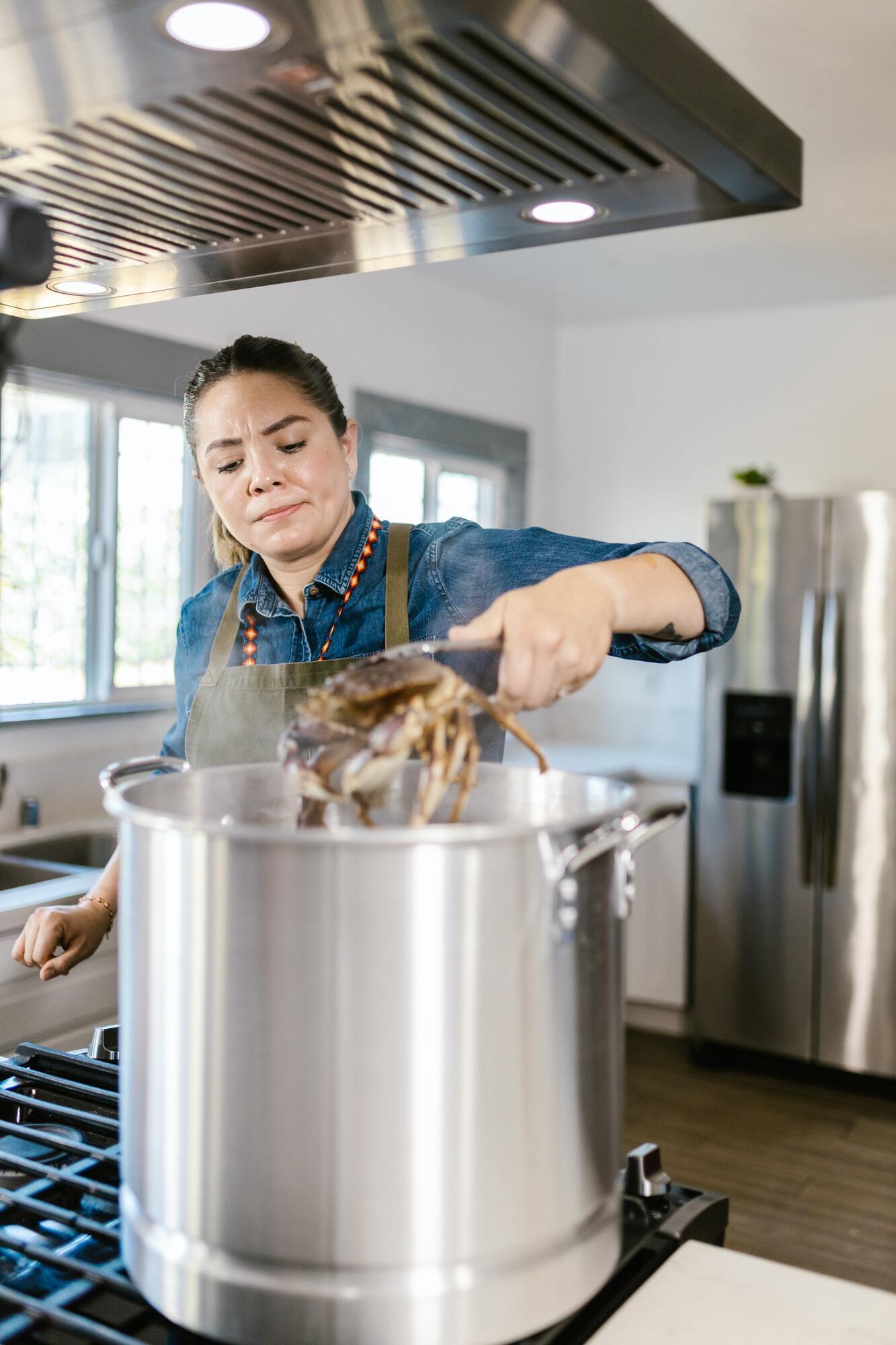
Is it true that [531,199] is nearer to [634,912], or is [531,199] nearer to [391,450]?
[391,450]

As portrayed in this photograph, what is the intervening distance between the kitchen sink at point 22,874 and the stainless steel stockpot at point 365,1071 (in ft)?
5.11

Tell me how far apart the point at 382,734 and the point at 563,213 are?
0.37m

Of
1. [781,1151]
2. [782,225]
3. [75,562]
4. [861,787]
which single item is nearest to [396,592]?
[75,562]

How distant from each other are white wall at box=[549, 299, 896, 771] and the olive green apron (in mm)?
2370

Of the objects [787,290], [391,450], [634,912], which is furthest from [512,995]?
[634,912]

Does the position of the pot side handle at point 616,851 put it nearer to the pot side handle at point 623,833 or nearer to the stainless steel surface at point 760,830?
the pot side handle at point 623,833

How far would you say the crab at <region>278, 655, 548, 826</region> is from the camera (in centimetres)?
66

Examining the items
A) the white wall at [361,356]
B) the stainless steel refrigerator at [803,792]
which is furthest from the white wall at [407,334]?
the stainless steel refrigerator at [803,792]

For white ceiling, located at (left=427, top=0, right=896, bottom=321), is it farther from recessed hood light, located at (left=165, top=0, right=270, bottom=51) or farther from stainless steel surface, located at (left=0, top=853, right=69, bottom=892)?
stainless steel surface, located at (left=0, top=853, right=69, bottom=892)

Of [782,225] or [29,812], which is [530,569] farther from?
[782,225]

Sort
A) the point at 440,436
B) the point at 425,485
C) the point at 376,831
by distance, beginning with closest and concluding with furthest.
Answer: the point at 376,831, the point at 425,485, the point at 440,436

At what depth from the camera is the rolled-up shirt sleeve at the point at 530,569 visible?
0.89 meters

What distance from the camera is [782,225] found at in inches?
104

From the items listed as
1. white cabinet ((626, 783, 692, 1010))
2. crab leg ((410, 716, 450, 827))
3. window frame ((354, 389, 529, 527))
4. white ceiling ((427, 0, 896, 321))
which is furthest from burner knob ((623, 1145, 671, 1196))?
white cabinet ((626, 783, 692, 1010))
